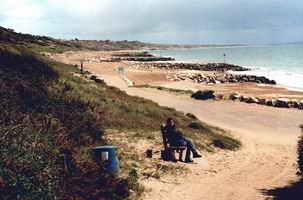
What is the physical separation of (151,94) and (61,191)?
27184mm

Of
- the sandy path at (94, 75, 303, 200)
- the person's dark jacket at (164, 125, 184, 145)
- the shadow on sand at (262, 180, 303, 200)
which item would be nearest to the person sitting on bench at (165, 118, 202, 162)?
the person's dark jacket at (164, 125, 184, 145)

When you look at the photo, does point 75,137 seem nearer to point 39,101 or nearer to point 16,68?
point 39,101

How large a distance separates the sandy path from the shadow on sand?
26 cm

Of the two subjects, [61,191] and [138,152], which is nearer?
[61,191]

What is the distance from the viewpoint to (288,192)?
1173 centimetres

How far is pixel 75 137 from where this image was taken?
11.9 m

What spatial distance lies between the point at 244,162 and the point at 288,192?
361cm

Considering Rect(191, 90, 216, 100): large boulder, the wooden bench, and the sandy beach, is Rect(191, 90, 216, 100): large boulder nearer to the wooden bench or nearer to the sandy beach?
the sandy beach

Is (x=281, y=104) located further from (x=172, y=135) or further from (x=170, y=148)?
(x=170, y=148)

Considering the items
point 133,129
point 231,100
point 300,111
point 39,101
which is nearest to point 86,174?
point 39,101

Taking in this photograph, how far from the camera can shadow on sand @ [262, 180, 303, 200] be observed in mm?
11252

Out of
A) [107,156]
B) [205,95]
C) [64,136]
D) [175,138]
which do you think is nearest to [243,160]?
[175,138]

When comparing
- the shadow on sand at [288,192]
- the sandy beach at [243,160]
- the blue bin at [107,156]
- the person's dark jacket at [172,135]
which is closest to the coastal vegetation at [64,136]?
the blue bin at [107,156]

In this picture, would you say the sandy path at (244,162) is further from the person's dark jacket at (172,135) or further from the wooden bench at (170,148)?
the person's dark jacket at (172,135)
